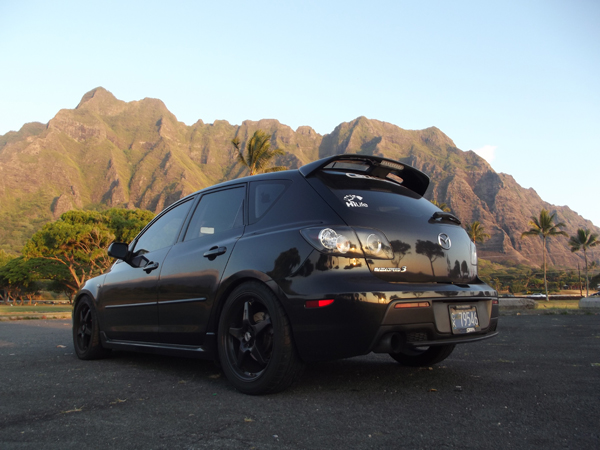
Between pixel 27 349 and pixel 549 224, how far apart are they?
7369 cm

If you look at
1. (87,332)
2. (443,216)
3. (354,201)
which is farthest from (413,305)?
(87,332)

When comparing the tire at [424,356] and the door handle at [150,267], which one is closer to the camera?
A: the tire at [424,356]

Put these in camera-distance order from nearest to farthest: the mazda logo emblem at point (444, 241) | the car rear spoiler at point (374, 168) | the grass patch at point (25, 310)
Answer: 1. the mazda logo emblem at point (444, 241)
2. the car rear spoiler at point (374, 168)
3. the grass patch at point (25, 310)

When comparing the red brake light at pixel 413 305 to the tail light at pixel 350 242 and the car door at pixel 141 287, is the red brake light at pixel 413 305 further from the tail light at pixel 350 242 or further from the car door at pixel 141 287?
the car door at pixel 141 287

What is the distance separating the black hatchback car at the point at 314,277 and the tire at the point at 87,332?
1.03 metres

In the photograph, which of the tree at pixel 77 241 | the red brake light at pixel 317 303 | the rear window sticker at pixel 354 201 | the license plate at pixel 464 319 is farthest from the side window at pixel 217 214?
the tree at pixel 77 241

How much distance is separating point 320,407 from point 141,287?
2.37m

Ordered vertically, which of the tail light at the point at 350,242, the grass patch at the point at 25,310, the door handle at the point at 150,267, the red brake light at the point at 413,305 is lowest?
the grass patch at the point at 25,310

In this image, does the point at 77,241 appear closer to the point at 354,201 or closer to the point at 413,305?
the point at 354,201

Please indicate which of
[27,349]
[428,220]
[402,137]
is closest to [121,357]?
[27,349]

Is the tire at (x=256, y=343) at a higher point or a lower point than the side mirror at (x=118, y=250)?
lower

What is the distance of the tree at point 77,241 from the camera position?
126 feet

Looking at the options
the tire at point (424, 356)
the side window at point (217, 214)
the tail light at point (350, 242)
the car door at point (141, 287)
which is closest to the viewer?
the tail light at point (350, 242)

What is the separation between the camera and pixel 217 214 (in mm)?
4066
